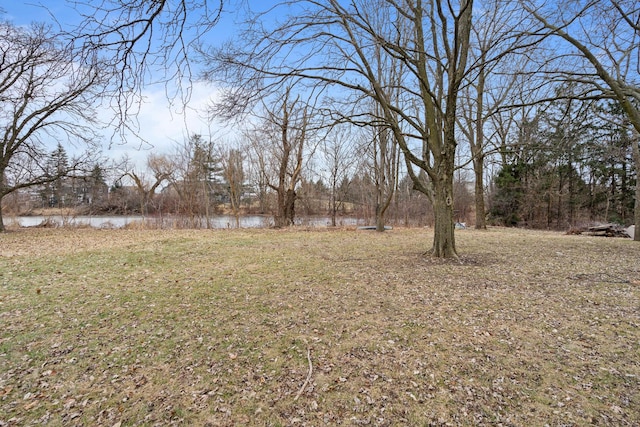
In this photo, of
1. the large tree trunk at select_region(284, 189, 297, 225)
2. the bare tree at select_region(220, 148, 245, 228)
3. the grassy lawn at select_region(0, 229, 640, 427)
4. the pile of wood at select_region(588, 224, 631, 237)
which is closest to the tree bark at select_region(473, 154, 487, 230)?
the pile of wood at select_region(588, 224, 631, 237)

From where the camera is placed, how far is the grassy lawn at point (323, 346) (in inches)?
76.5

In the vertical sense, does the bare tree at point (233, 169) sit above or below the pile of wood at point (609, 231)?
above

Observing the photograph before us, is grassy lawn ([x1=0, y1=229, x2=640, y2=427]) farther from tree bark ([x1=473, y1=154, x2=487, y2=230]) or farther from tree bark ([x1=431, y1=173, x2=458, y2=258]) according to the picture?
tree bark ([x1=473, y1=154, x2=487, y2=230])

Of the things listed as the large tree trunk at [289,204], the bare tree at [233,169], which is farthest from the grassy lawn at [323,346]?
the bare tree at [233,169]

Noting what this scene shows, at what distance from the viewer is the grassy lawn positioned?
6.38 ft

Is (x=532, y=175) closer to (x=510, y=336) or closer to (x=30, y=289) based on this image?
(x=510, y=336)

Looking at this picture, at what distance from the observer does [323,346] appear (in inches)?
107

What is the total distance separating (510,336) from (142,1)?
3.69m

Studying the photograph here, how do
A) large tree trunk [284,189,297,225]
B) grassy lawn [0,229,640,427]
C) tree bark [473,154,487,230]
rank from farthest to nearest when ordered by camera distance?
large tree trunk [284,189,297,225], tree bark [473,154,487,230], grassy lawn [0,229,640,427]

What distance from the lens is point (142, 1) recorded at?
1635 millimetres

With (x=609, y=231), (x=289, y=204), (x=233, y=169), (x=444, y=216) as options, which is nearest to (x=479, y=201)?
(x=609, y=231)

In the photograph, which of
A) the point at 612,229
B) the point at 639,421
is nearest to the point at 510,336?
the point at 639,421

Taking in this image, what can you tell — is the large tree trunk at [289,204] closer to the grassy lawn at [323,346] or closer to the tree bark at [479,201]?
the tree bark at [479,201]

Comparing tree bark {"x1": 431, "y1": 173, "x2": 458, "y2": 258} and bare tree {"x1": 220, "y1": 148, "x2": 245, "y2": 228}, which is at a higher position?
bare tree {"x1": 220, "y1": 148, "x2": 245, "y2": 228}
